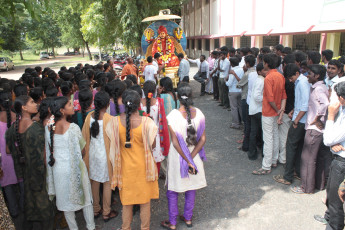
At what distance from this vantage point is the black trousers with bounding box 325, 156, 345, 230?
2.85 m

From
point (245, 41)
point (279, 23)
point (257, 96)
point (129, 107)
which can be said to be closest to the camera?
point (129, 107)

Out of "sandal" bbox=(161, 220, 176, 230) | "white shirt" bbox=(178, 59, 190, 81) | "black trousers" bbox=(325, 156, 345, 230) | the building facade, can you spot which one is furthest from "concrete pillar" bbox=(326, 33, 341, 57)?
"sandal" bbox=(161, 220, 176, 230)

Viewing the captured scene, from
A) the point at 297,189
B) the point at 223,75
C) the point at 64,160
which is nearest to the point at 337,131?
the point at 297,189

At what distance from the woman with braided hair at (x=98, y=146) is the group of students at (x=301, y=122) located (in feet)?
8.11

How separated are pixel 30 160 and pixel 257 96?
3513mm

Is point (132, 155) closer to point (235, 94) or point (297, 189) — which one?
point (297, 189)

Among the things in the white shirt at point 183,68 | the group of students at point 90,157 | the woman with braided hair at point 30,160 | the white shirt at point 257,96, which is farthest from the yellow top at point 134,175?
the white shirt at point 183,68

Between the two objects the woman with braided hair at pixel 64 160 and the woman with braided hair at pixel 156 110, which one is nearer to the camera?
the woman with braided hair at pixel 64 160

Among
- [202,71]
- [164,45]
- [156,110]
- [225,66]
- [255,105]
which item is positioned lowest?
[255,105]

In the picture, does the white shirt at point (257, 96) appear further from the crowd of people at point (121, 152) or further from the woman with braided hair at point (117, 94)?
the woman with braided hair at point (117, 94)

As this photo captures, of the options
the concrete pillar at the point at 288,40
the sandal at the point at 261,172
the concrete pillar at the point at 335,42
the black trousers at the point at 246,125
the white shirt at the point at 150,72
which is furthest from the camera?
the concrete pillar at the point at 288,40

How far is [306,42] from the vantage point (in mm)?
11062

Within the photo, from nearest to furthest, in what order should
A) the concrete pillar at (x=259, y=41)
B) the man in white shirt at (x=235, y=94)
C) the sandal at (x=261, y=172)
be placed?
1. the sandal at (x=261, y=172)
2. the man in white shirt at (x=235, y=94)
3. the concrete pillar at (x=259, y=41)

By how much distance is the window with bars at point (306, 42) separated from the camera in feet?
34.3
